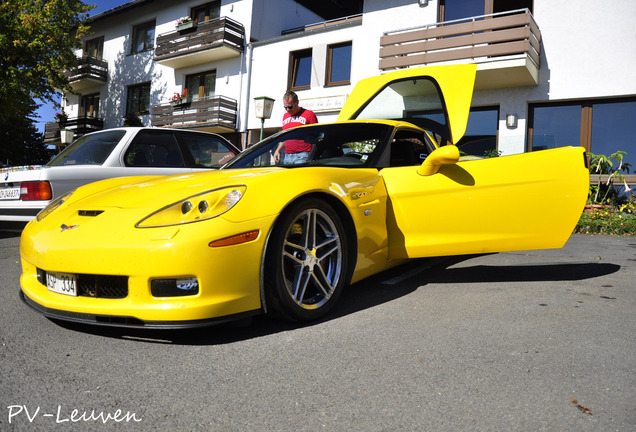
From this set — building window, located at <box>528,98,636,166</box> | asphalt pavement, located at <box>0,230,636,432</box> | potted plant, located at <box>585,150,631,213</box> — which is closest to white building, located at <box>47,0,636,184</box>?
building window, located at <box>528,98,636,166</box>

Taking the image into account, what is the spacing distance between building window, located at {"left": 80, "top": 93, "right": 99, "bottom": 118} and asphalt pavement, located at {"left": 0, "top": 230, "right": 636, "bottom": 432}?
2336cm

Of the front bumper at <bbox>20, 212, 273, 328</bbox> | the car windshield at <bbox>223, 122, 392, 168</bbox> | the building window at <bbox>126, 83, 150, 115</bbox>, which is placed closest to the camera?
the front bumper at <bbox>20, 212, 273, 328</bbox>

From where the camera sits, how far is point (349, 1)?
2264cm

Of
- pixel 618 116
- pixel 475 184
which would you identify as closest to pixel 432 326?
pixel 475 184

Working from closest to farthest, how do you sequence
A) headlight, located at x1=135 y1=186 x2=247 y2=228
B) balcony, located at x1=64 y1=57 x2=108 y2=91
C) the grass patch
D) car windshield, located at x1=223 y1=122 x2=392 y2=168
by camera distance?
headlight, located at x1=135 y1=186 x2=247 y2=228
car windshield, located at x1=223 y1=122 x2=392 y2=168
the grass patch
balcony, located at x1=64 y1=57 x2=108 y2=91

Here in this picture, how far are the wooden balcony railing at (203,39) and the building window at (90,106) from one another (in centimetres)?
660

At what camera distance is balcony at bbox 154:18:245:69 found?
1708 cm

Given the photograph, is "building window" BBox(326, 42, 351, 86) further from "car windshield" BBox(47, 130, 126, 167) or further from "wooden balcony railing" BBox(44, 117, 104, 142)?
"wooden balcony railing" BBox(44, 117, 104, 142)

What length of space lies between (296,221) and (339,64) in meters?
13.9

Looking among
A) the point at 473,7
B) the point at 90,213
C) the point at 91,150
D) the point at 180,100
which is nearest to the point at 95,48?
the point at 180,100

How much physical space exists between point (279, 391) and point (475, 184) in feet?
6.94

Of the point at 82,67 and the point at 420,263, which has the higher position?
the point at 82,67

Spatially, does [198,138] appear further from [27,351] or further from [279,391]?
[279,391]

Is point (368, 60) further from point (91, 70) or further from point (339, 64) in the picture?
point (91, 70)
